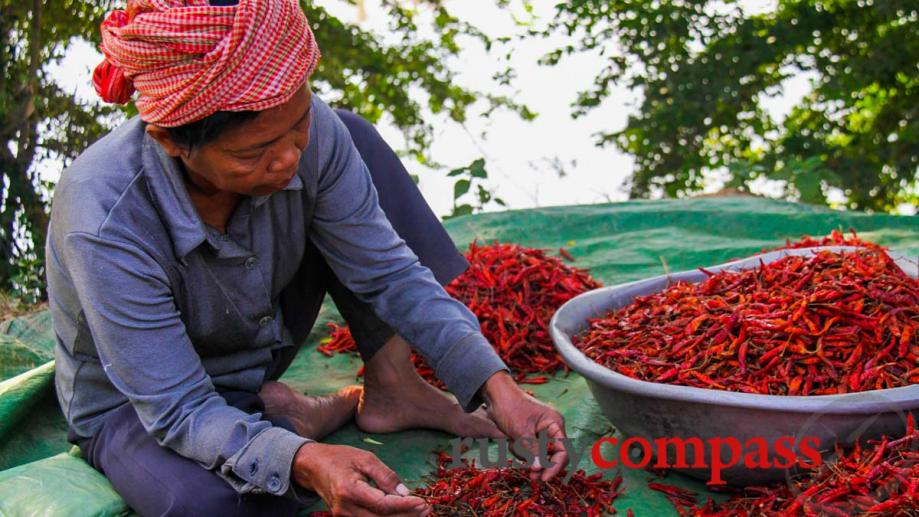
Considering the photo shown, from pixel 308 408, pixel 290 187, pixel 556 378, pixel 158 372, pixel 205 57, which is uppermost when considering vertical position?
pixel 205 57

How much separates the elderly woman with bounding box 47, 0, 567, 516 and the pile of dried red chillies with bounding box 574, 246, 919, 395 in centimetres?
44

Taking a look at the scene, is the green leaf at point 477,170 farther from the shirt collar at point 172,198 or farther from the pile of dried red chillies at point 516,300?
the shirt collar at point 172,198

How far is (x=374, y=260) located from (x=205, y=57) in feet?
2.63

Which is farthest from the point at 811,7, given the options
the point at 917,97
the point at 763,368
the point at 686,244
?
the point at 763,368

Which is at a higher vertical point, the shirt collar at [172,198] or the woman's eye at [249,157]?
the woman's eye at [249,157]

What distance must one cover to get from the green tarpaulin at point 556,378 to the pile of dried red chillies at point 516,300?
0.11m

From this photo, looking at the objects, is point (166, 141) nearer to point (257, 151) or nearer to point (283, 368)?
point (257, 151)

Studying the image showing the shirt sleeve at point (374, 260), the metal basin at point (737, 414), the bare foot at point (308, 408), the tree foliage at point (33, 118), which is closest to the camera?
the metal basin at point (737, 414)

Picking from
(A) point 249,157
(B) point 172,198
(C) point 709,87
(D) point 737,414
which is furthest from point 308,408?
(C) point 709,87

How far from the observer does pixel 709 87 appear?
20.9 ft

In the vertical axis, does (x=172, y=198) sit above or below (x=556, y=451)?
above

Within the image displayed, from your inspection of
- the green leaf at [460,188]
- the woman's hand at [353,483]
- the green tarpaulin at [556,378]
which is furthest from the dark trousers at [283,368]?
the green leaf at [460,188]

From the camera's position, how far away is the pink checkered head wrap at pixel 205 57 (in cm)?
184

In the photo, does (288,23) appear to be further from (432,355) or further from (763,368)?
(763,368)
